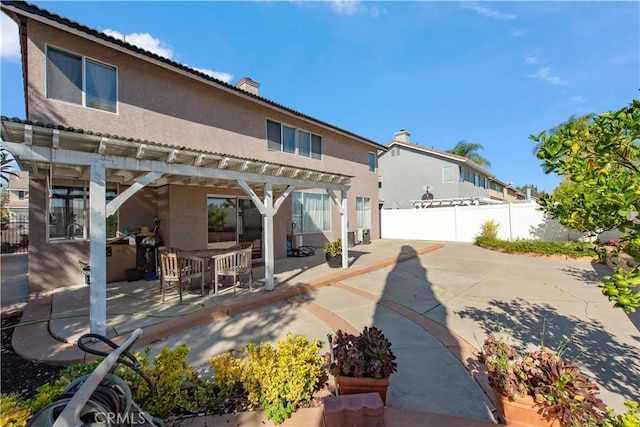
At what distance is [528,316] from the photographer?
5.40 meters

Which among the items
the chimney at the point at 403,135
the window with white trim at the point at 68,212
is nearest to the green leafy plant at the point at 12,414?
the window with white trim at the point at 68,212

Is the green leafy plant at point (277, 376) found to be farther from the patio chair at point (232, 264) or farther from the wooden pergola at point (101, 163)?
the patio chair at point (232, 264)

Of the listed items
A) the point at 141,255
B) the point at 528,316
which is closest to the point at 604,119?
the point at 528,316

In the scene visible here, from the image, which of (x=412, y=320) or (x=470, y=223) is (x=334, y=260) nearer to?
(x=412, y=320)

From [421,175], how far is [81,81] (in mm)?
21478

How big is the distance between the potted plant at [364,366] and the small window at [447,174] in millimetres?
21526

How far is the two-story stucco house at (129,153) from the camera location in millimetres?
4355

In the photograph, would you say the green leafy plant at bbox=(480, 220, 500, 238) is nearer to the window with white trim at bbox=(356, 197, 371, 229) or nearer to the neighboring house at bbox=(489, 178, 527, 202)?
the window with white trim at bbox=(356, 197, 371, 229)

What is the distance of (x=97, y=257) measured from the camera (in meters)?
4.22

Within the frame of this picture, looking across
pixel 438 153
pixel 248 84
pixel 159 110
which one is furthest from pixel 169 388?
pixel 438 153

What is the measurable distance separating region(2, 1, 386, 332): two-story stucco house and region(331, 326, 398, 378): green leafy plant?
3.86 m

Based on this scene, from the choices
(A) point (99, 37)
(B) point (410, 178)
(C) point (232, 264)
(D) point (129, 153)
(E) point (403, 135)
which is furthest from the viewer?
(E) point (403, 135)

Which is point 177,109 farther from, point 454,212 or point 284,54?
point 454,212

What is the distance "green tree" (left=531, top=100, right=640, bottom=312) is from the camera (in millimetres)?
1562
